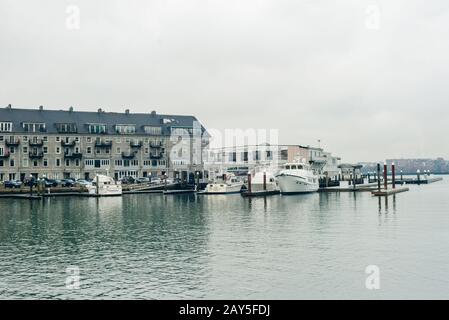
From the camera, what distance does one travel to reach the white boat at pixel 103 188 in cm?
9925

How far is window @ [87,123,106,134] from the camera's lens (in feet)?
415

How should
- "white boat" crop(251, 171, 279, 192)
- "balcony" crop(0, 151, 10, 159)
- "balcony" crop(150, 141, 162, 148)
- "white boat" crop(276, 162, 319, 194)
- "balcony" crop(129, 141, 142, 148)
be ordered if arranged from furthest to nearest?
"balcony" crop(150, 141, 162, 148) → "balcony" crop(129, 141, 142, 148) → "balcony" crop(0, 151, 10, 159) → "white boat" crop(251, 171, 279, 192) → "white boat" crop(276, 162, 319, 194)

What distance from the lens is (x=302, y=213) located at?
61562 millimetres

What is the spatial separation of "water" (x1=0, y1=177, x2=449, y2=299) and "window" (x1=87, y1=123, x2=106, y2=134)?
70323 millimetres

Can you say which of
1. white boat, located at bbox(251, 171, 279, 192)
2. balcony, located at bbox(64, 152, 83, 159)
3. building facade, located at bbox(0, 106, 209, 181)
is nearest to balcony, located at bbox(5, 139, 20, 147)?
building facade, located at bbox(0, 106, 209, 181)

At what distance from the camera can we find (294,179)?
333 feet

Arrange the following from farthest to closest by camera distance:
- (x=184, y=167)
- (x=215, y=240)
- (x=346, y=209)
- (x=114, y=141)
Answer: (x=184, y=167), (x=114, y=141), (x=346, y=209), (x=215, y=240)

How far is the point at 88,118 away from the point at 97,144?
7.17m

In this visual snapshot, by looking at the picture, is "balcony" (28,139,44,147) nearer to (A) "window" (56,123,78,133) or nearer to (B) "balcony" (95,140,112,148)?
(A) "window" (56,123,78,133)

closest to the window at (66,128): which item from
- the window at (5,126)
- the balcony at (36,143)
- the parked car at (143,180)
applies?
the balcony at (36,143)

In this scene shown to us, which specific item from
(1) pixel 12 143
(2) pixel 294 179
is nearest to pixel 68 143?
(1) pixel 12 143
